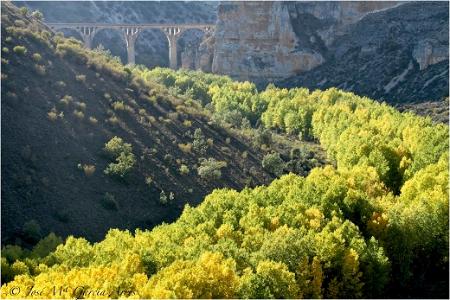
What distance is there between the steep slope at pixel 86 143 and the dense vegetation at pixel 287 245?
6.36 feet

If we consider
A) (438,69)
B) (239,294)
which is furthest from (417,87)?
(239,294)

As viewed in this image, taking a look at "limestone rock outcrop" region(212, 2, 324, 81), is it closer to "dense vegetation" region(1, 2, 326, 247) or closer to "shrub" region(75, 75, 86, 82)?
"dense vegetation" region(1, 2, 326, 247)

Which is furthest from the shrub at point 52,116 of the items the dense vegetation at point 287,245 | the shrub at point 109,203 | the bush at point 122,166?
the shrub at point 109,203

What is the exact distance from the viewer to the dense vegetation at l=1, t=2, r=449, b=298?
24359 millimetres

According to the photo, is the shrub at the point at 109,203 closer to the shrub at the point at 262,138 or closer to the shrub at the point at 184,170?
the shrub at the point at 184,170

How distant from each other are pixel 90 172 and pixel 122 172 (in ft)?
9.13

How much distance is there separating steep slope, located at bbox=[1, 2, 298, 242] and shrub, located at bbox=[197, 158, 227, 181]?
1.53 ft

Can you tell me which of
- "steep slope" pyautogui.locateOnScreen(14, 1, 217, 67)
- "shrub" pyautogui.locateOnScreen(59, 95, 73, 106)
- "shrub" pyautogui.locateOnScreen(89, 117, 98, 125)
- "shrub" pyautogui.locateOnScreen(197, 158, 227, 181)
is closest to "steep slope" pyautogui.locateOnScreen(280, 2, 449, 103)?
"steep slope" pyautogui.locateOnScreen(14, 1, 217, 67)

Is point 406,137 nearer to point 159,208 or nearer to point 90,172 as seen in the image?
point 159,208

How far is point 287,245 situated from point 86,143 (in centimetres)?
2723

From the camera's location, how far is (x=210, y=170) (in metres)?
53.1

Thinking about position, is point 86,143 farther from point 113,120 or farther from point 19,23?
point 19,23

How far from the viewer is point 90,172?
46.6 m

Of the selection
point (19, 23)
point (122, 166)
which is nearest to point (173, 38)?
point (19, 23)
